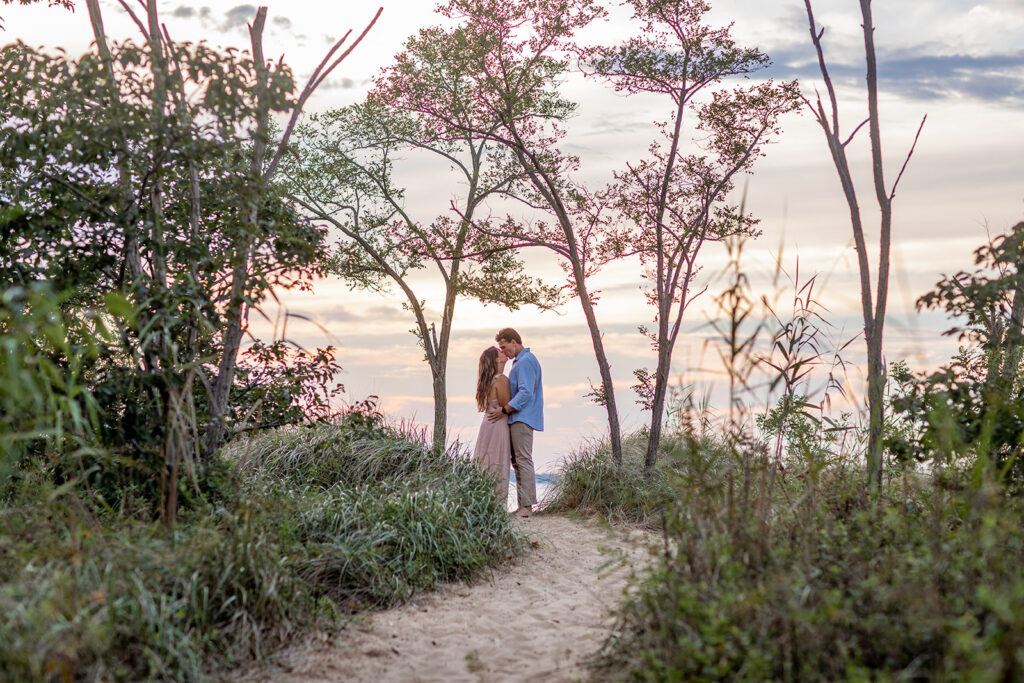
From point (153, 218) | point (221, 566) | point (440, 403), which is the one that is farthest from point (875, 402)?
point (440, 403)

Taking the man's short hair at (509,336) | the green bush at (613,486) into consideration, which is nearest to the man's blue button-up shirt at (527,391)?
the man's short hair at (509,336)

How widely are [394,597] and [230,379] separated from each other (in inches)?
89.3

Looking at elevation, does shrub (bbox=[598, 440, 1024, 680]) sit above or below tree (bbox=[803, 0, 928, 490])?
below

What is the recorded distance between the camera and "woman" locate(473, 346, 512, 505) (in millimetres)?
8914

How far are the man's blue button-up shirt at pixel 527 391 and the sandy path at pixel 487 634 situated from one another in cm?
251

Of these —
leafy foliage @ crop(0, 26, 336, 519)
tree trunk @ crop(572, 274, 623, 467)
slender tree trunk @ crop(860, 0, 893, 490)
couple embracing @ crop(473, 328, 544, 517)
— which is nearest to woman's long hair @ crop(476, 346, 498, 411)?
couple embracing @ crop(473, 328, 544, 517)

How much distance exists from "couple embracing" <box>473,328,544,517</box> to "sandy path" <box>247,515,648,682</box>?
245 cm

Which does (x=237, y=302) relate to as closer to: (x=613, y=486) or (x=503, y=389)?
(x=503, y=389)

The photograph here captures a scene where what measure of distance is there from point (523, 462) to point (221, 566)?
506cm

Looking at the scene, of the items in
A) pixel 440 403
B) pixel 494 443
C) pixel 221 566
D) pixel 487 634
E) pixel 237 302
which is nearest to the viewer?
pixel 221 566

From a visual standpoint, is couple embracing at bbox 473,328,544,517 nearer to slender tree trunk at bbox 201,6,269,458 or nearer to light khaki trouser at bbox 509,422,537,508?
light khaki trouser at bbox 509,422,537,508

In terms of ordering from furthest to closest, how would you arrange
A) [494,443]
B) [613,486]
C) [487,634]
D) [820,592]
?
[494,443] → [613,486] → [487,634] → [820,592]

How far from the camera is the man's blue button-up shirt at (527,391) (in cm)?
887

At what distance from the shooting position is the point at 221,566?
432 cm
